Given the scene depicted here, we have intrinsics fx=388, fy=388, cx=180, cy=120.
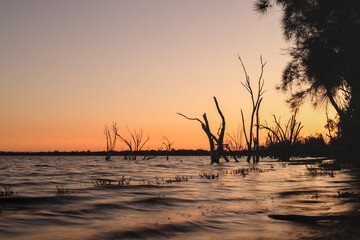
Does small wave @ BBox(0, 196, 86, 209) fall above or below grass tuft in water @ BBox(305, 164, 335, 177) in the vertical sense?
below

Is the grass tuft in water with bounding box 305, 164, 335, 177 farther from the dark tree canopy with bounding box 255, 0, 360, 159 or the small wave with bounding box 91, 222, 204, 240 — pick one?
the small wave with bounding box 91, 222, 204, 240

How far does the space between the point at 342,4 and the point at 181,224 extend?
8517 millimetres

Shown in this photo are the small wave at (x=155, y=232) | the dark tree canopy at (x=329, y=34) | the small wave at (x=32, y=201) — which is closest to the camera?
the small wave at (x=155, y=232)

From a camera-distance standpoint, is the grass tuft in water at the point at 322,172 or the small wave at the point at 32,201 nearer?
the small wave at the point at 32,201

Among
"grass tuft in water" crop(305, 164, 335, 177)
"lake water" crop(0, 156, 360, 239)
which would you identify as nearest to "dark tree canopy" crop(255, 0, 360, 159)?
"grass tuft in water" crop(305, 164, 335, 177)

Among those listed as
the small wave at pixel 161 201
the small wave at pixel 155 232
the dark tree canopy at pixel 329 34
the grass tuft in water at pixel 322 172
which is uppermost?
the dark tree canopy at pixel 329 34

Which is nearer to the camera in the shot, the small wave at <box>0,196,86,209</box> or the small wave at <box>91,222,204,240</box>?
the small wave at <box>91,222,204,240</box>

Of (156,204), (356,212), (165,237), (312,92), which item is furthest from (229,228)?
(312,92)

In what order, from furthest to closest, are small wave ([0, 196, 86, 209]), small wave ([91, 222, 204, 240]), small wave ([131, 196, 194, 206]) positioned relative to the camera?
small wave ([131, 196, 194, 206]) → small wave ([0, 196, 86, 209]) → small wave ([91, 222, 204, 240])

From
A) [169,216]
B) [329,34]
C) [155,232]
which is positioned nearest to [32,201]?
[169,216]

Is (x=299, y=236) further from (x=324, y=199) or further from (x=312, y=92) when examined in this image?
(x=312, y=92)

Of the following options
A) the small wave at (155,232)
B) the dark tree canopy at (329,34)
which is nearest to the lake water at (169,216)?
the small wave at (155,232)

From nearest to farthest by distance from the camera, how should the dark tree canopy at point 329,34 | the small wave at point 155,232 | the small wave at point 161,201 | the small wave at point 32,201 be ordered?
the small wave at point 155,232 < the small wave at point 32,201 < the small wave at point 161,201 < the dark tree canopy at point 329,34

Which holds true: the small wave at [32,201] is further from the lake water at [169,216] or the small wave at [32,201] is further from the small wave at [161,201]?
the small wave at [161,201]
